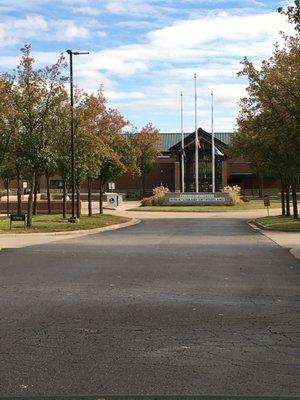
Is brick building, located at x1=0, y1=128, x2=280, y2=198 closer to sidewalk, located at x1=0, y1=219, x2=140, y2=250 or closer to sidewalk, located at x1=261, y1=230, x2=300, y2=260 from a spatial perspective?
sidewalk, located at x1=0, y1=219, x2=140, y2=250

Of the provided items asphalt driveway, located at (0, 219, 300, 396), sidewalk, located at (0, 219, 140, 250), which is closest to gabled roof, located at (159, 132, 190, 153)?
sidewalk, located at (0, 219, 140, 250)

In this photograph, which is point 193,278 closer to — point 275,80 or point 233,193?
point 275,80

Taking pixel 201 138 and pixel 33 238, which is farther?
pixel 201 138

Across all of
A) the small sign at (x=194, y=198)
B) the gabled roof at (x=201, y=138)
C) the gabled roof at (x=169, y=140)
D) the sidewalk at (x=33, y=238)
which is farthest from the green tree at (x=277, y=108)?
Answer: the gabled roof at (x=169, y=140)

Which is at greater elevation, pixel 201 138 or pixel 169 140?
pixel 169 140

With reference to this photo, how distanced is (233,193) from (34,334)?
53.3 meters

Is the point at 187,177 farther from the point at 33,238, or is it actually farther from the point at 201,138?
the point at 33,238

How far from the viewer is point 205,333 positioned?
22.7 ft

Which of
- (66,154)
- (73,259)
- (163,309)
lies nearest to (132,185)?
(66,154)

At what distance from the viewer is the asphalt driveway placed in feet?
17.0

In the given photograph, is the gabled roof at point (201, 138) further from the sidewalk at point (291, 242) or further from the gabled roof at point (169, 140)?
the sidewalk at point (291, 242)

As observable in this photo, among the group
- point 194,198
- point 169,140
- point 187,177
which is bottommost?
point 194,198

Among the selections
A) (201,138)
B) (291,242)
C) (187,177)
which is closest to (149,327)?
(291,242)

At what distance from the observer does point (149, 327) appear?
7211 millimetres
